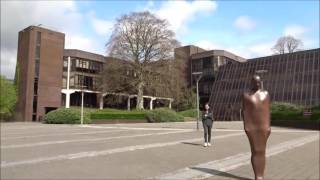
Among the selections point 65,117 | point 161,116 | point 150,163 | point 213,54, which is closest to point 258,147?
point 150,163

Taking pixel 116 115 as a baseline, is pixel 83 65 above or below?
above

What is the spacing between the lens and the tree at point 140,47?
6066 centimetres

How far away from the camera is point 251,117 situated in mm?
6516

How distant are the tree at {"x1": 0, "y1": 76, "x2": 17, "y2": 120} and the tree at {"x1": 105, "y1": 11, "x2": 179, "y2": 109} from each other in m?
16.6

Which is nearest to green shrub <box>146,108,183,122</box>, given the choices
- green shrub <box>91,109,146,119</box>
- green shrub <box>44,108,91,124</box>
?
green shrub <box>91,109,146,119</box>

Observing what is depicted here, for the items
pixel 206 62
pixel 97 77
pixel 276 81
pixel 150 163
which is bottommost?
pixel 150 163

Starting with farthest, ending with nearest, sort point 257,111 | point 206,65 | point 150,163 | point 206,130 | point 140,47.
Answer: point 206,65
point 140,47
point 206,130
point 150,163
point 257,111

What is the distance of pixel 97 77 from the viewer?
70438 mm

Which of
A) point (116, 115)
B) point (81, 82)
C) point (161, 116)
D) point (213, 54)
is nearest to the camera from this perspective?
point (161, 116)

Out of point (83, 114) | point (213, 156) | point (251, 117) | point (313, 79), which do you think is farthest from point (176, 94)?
point (251, 117)

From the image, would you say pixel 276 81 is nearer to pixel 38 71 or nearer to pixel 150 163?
pixel 38 71

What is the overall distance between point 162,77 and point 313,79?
21.9 meters

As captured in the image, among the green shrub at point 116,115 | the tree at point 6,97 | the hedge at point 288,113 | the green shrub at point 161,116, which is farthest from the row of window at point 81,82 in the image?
the hedge at point 288,113

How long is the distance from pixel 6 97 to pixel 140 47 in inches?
883
